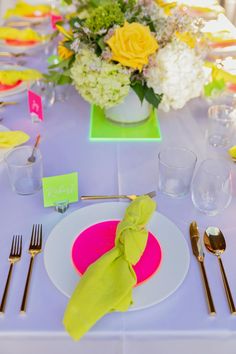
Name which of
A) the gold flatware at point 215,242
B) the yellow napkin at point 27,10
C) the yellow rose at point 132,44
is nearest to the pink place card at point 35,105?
the yellow rose at point 132,44

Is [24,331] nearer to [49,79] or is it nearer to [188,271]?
[188,271]

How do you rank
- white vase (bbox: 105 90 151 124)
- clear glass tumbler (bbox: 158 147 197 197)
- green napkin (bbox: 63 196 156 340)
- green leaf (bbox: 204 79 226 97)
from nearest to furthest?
green napkin (bbox: 63 196 156 340) < clear glass tumbler (bbox: 158 147 197 197) < white vase (bbox: 105 90 151 124) < green leaf (bbox: 204 79 226 97)

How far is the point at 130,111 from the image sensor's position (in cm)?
119

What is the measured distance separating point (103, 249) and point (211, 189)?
314 mm

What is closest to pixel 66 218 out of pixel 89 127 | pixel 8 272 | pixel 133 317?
pixel 8 272

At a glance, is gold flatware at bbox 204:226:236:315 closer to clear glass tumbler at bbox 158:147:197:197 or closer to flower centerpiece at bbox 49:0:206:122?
clear glass tumbler at bbox 158:147:197:197

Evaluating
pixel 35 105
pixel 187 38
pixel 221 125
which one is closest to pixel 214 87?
pixel 221 125

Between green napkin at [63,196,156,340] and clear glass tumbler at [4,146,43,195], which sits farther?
clear glass tumbler at [4,146,43,195]

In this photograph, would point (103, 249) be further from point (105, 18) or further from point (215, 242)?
point (105, 18)

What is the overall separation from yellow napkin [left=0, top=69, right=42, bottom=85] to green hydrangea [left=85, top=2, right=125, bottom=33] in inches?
17.8

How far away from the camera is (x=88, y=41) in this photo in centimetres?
107

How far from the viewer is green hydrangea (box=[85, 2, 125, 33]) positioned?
1024 mm

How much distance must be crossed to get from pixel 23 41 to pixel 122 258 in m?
1.41

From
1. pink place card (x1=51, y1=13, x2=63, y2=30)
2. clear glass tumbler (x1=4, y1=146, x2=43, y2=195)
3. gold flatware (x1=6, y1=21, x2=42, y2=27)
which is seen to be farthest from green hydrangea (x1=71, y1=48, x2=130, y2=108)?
gold flatware (x1=6, y1=21, x2=42, y2=27)
